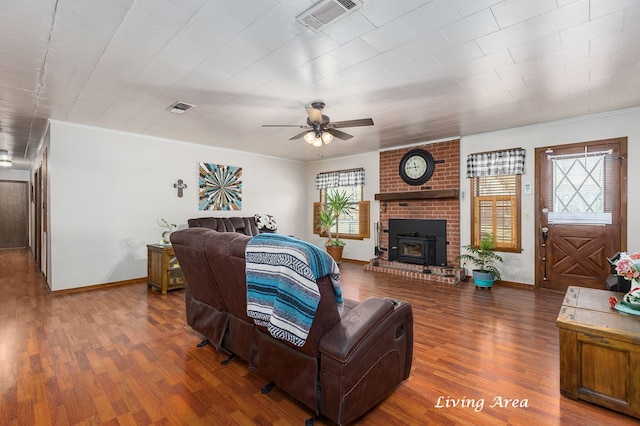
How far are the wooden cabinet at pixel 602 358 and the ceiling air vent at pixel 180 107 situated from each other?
424 cm

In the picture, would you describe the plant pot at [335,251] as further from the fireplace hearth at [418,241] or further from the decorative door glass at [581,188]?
the decorative door glass at [581,188]

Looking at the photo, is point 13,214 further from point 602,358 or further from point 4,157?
point 602,358

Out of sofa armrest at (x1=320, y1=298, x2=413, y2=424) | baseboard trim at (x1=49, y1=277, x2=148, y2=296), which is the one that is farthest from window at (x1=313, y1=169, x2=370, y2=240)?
sofa armrest at (x1=320, y1=298, x2=413, y2=424)

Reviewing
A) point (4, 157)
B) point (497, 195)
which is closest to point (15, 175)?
point (4, 157)

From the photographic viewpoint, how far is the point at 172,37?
2285mm

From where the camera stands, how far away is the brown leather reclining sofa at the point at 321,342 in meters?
1.61

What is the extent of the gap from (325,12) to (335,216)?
5.22 m

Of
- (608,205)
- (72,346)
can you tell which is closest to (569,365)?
(608,205)

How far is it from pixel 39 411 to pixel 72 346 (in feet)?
3.34

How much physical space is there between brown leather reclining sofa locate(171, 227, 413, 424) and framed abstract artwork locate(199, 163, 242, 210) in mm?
3718

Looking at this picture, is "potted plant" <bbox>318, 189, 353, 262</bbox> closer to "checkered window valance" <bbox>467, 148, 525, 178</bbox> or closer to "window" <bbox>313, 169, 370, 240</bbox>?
"window" <bbox>313, 169, 370, 240</bbox>

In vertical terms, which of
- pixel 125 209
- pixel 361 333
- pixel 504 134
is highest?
pixel 504 134

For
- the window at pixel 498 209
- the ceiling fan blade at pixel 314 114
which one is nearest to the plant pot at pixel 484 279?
the window at pixel 498 209

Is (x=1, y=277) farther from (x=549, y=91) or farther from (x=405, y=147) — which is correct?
(x=549, y=91)
